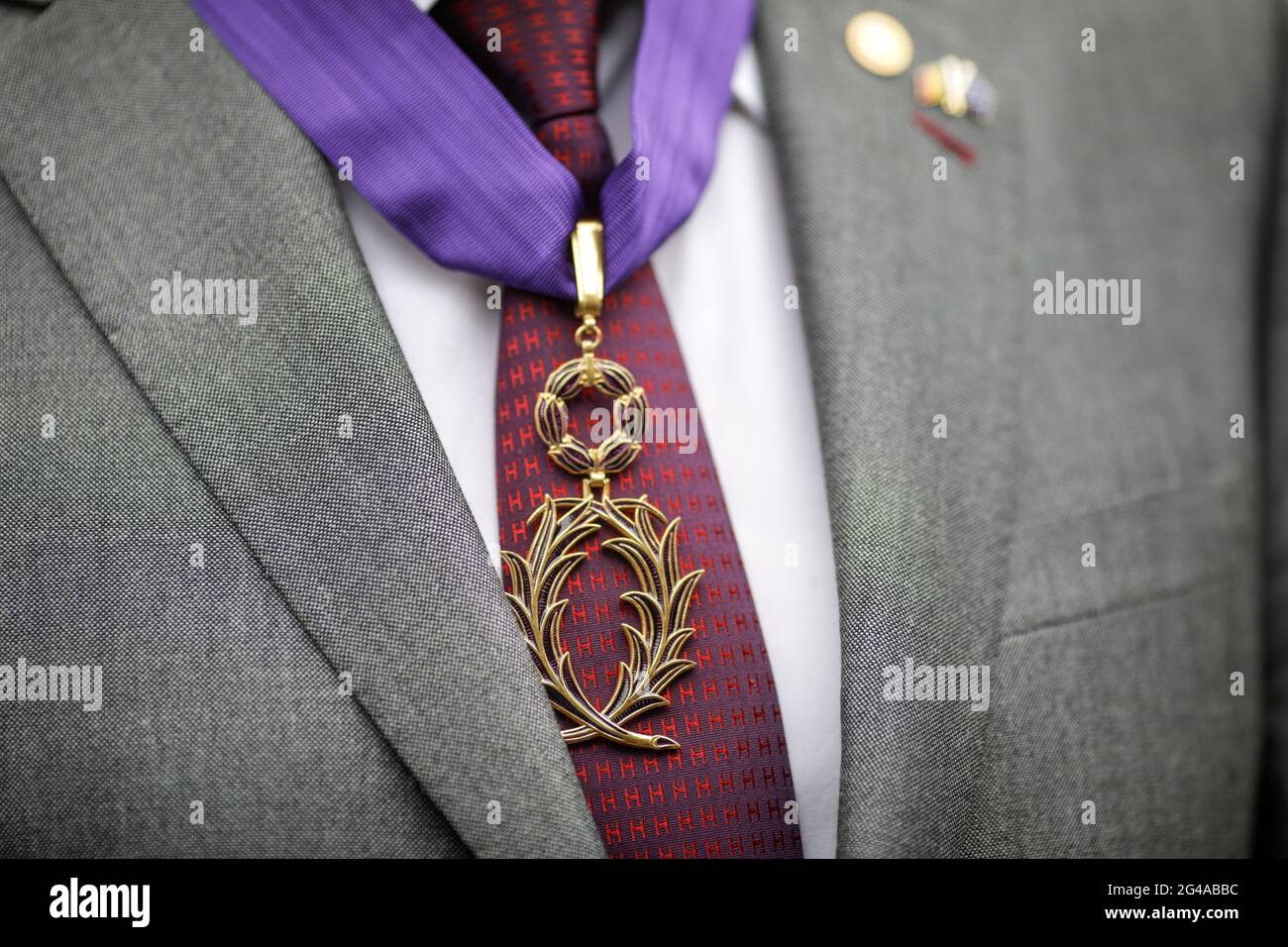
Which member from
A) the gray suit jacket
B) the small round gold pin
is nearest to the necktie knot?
the gray suit jacket

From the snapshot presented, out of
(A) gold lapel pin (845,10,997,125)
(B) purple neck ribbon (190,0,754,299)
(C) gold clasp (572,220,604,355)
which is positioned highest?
(A) gold lapel pin (845,10,997,125)

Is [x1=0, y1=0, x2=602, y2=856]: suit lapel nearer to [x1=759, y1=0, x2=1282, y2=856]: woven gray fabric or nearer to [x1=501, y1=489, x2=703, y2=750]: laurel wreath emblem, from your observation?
[x1=501, y1=489, x2=703, y2=750]: laurel wreath emblem

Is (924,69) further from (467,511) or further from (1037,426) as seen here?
(467,511)

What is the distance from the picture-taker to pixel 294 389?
2.43 ft

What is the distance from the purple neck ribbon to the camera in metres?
0.82

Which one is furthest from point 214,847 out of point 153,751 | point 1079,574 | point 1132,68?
point 1132,68

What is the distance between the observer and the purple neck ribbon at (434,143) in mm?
822

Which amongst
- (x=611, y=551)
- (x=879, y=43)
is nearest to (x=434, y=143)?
(x=611, y=551)

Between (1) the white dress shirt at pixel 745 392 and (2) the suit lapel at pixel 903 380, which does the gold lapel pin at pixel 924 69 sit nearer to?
(2) the suit lapel at pixel 903 380

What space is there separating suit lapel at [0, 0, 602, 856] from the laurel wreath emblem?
4cm

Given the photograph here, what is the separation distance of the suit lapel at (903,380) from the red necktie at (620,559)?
73 millimetres

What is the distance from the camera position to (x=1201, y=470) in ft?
3.21

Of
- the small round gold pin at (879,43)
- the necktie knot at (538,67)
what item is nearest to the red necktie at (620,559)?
the necktie knot at (538,67)
